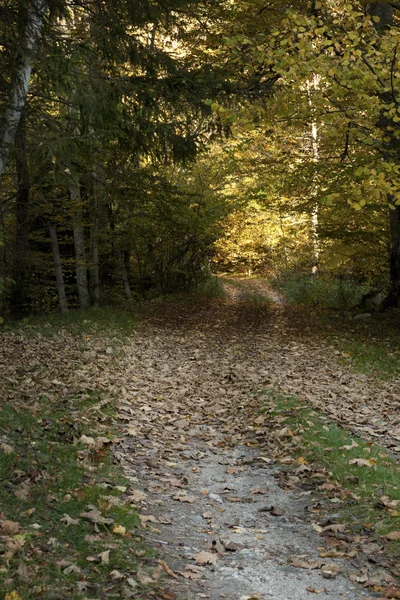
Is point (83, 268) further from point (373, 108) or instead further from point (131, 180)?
point (373, 108)

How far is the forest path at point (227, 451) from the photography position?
4246 millimetres

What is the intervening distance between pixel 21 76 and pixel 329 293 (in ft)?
50.7

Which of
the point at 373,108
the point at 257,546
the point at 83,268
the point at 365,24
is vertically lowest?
the point at 257,546

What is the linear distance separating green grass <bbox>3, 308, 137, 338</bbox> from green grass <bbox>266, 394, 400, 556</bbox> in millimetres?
6450

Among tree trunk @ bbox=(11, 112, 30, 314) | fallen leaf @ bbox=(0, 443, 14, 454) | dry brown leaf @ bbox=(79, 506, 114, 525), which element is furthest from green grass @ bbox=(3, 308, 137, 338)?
dry brown leaf @ bbox=(79, 506, 114, 525)

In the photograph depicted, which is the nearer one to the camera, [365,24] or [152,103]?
[365,24]

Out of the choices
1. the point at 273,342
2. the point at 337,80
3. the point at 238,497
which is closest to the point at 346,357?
the point at 273,342

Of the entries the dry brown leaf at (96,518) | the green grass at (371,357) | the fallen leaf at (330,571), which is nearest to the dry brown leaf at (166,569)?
the dry brown leaf at (96,518)

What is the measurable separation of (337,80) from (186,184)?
14826mm

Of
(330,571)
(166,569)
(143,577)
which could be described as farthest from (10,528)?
(330,571)

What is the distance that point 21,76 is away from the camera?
8.52m

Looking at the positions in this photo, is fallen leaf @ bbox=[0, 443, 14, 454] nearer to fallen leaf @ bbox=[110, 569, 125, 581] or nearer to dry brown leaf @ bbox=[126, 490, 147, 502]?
dry brown leaf @ bbox=[126, 490, 147, 502]

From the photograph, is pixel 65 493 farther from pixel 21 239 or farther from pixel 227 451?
pixel 21 239

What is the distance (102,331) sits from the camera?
13445 mm
